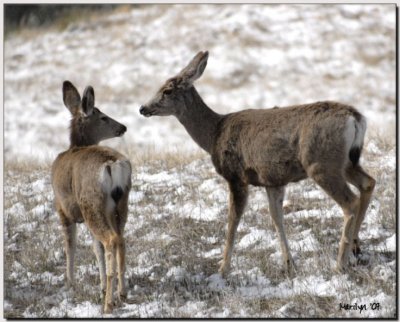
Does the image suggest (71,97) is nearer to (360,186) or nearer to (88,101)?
(88,101)

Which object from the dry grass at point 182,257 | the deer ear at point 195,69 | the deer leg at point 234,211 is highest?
the deer ear at point 195,69

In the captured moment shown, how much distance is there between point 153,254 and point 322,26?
19627mm

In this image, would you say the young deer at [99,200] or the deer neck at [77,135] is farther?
the deer neck at [77,135]

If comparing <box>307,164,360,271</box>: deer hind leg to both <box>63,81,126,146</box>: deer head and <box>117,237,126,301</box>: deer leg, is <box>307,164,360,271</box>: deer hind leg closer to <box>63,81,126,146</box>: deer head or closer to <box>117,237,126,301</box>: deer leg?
<box>117,237,126,301</box>: deer leg

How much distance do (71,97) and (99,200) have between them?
7.65 feet

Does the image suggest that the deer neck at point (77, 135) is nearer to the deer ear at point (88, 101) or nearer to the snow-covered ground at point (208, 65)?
the deer ear at point (88, 101)

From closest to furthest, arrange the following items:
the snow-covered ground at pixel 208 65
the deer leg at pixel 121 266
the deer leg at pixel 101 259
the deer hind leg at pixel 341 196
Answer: the deer leg at pixel 121 266 < the deer hind leg at pixel 341 196 < the deer leg at pixel 101 259 < the snow-covered ground at pixel 208 65

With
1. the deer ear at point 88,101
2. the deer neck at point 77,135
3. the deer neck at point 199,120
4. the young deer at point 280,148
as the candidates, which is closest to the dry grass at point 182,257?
the young deer at point 280,148

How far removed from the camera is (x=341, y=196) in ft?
24.7

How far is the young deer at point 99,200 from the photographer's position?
721cm

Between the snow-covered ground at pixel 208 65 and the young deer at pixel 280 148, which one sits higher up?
the young deer at pixel 280 148

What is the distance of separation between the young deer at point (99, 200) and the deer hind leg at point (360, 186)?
91.5 inches

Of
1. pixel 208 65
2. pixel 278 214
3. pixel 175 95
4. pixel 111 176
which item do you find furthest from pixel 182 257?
pixel 208 65

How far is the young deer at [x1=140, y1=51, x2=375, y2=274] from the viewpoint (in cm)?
750
